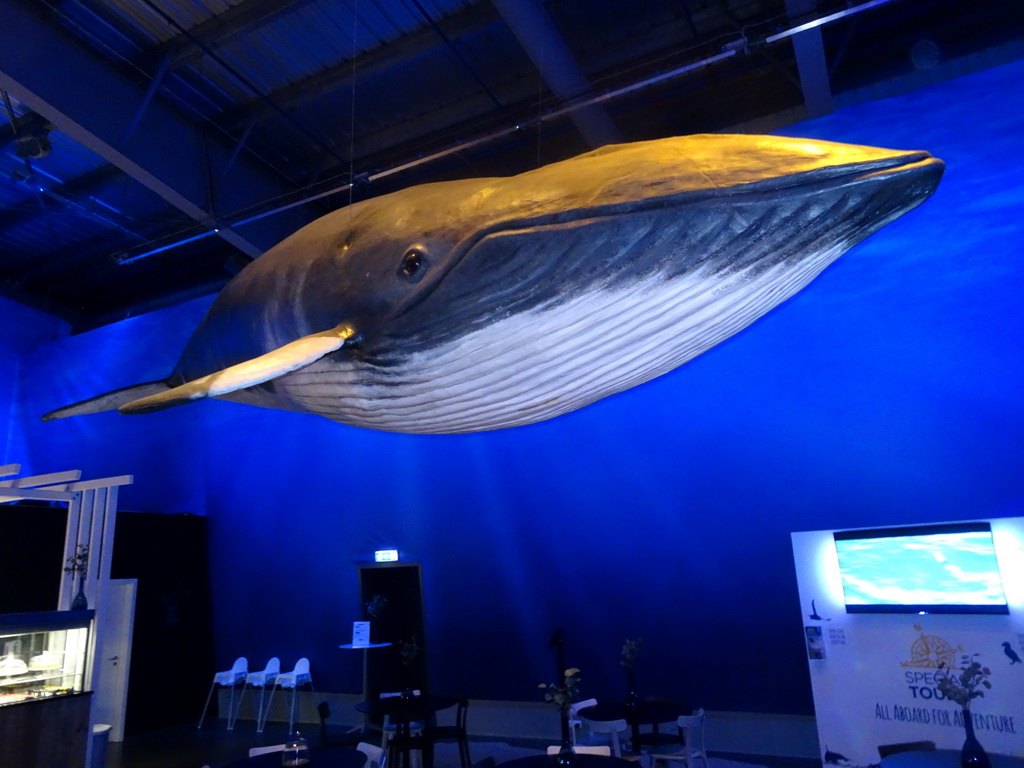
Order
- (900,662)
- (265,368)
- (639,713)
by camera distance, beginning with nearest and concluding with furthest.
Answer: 1. (265,368)
2. (900,662)
3. (639,713)

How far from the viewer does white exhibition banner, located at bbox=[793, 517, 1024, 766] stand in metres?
6.95

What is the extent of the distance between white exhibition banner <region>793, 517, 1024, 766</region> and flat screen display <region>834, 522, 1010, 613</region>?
0.24 feet

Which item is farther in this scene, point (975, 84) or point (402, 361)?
point (975, 84)

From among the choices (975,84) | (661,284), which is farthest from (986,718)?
(661,284)

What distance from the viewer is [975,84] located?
8.47 meters

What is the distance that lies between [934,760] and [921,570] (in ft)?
7.69

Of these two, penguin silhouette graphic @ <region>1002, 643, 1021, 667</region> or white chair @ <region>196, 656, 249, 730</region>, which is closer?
penguin silhouette graphic @ <region>1002, 643, 1021, 667</region>

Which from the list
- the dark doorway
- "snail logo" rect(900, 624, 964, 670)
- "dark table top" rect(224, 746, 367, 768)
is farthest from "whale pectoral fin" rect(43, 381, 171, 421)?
the dark doorway

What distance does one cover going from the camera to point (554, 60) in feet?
24.8

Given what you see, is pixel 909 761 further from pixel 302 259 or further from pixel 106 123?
pixel 106 123

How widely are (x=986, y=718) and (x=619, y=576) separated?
486cm

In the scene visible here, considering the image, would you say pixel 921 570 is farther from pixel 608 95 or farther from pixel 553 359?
pixel 553 359

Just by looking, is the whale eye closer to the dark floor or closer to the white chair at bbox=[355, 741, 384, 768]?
the white chair at bbox=[355, 741, 384, 768]

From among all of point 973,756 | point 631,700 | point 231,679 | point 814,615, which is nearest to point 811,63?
point 814,615
